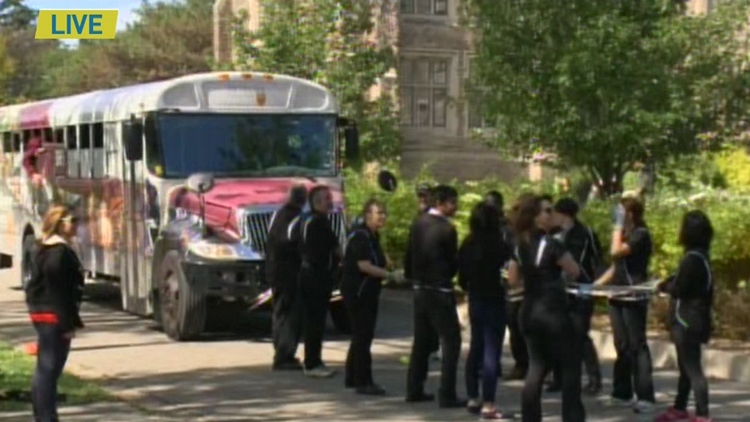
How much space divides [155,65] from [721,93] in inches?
2045

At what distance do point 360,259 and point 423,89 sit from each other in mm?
26093

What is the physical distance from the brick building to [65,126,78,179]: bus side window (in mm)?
16142

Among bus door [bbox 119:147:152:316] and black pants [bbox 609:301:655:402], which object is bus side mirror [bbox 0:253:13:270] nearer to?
bus door [bbox 119:147:152:316]

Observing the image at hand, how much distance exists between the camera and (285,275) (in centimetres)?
1541

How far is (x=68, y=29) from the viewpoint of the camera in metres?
14.9

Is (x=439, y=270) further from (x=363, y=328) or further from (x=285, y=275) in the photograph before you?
(x=285, y=275)

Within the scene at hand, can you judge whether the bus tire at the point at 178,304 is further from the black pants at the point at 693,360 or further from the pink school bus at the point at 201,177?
the black pants at the point at 693,360

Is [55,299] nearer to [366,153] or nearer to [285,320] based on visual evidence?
[285,320]

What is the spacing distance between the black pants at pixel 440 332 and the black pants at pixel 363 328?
2.37 ft

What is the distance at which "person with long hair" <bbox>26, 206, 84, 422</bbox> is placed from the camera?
1130cm

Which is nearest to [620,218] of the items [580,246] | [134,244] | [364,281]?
[580,246]

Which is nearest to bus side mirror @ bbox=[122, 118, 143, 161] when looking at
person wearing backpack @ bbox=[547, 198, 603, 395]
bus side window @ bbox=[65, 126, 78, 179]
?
bus side window @ bbox=[65, 126, 78, 179]

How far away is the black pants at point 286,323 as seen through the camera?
15430 mm

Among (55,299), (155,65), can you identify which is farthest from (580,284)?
(155,65)
